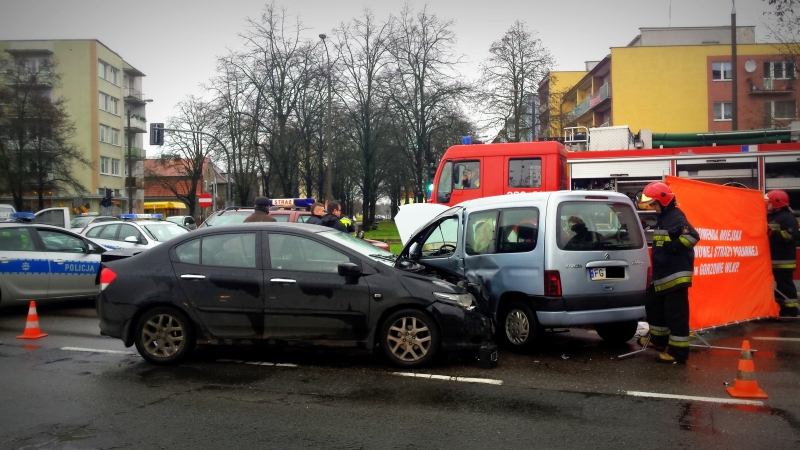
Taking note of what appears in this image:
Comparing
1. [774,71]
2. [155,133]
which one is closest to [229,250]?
[155,133]

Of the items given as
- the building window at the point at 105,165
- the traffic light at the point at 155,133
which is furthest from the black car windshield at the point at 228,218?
the building window at the point at 105,165

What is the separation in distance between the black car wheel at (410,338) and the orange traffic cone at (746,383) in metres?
2.73

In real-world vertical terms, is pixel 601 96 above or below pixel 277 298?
above

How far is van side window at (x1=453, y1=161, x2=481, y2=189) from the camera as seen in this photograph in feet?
42.7

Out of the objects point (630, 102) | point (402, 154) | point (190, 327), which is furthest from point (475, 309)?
point (630, 102)

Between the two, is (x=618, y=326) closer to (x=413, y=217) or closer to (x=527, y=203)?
(x=527, y=203)

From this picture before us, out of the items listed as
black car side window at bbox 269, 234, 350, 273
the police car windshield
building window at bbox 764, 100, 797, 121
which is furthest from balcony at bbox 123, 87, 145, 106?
black car side window at bbox 269, 234, 350, 273

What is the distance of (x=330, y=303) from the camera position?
22.1 ft

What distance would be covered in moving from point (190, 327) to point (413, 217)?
199 inches

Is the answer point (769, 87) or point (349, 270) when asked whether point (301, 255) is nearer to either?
point (349, 270)

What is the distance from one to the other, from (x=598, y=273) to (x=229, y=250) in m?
4.07

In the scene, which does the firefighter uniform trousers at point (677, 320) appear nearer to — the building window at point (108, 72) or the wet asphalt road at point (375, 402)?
the wet asphalt road at point (375, 402)

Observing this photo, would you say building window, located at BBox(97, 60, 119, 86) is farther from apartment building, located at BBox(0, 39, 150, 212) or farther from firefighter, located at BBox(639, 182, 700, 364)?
firefighter, located at BBox(639, 182, 700, 364)

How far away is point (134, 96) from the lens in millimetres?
69812
